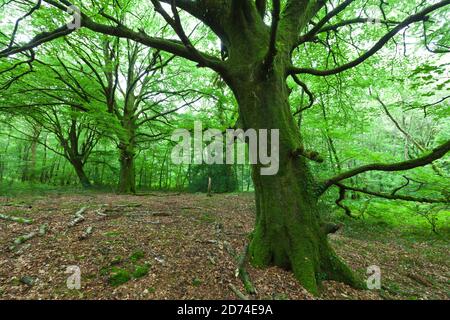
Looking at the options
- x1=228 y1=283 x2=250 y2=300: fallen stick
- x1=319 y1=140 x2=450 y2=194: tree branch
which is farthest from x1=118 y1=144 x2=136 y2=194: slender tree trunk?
x1=319 y1=140 x2=450 y2=194: tree branch

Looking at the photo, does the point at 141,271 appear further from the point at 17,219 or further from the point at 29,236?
the point at 17,219

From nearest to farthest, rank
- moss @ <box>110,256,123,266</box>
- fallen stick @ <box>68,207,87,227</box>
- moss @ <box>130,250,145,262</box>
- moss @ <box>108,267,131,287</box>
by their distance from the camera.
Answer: moss @ <box>108,267,131,287</box> → moss @ <box>110,256,123,266</box> → moss @ <box>130,250,145,262</box> → fallen stick @ <box>68,207,87,227</box>

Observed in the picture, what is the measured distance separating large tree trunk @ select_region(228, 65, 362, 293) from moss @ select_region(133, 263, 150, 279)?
66.3 inches

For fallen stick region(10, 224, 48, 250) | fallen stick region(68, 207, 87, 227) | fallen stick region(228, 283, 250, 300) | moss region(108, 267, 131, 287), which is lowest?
fallen stick region(228, 283, 250, 300)

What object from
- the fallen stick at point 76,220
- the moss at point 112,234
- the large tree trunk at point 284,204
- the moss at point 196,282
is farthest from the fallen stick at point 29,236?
the large tree trunk at point 284,204

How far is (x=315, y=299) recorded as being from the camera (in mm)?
3090

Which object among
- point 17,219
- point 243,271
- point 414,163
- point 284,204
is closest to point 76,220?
point 17,219

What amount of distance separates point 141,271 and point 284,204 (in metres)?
2.38

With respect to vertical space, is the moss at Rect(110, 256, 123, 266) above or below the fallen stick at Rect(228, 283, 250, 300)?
above

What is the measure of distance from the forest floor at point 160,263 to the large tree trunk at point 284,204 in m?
0.22

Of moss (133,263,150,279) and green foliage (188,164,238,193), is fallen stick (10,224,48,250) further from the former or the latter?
green foliage (188,164,238,193)

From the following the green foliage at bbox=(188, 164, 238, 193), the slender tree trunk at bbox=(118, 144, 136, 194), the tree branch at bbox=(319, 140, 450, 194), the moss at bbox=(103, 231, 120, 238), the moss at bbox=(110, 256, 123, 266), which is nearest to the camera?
the tree branch at bbox=(319, 140, 450, 194)

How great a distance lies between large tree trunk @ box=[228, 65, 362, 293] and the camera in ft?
11.6
